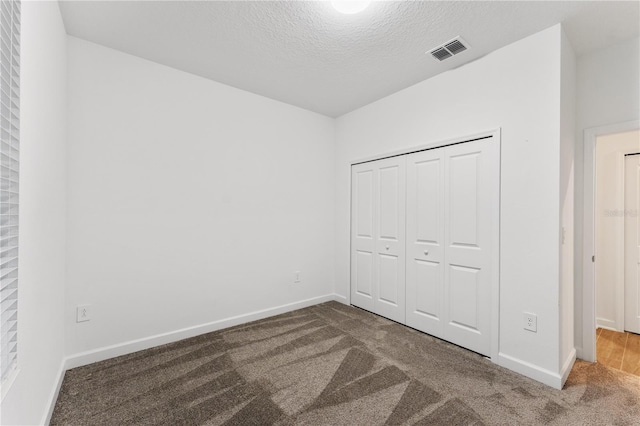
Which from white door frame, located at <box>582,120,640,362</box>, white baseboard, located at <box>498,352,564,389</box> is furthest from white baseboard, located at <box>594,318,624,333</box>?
white baseboard, located at <box>498,352,564,389</box>

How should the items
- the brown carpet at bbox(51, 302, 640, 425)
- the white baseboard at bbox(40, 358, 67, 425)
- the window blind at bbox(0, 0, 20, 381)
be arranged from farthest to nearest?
the brown carpet at bbox(51, 302, 640, 425)
the white baseboard at bbox(40, 358, 67, 425)
the window blind at bbox(0, 0, 20, 381)

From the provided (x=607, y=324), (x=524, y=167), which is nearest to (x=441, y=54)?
(x=524, y=167)

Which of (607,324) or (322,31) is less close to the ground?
(322,31)

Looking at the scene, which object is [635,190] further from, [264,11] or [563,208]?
[264,11]

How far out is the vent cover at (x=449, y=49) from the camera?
2.37m

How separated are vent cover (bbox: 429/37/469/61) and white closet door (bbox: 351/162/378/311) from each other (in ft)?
4.50

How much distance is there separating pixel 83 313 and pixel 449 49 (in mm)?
3797

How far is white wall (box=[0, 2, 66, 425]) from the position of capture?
131 cm

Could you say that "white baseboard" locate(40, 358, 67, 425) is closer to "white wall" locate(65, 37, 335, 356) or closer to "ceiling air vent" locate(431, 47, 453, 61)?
"white wall" locate(65, 37, 335, 356)

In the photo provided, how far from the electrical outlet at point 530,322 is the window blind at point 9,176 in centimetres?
307

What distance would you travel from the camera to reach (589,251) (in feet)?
8.07

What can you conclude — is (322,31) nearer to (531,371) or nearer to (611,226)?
(531,371)

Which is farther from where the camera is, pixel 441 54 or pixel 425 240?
pixel 425 240

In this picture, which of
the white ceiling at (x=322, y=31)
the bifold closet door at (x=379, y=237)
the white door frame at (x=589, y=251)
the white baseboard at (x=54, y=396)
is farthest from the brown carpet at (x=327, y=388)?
the white ceiling at (x=322, y=31)
